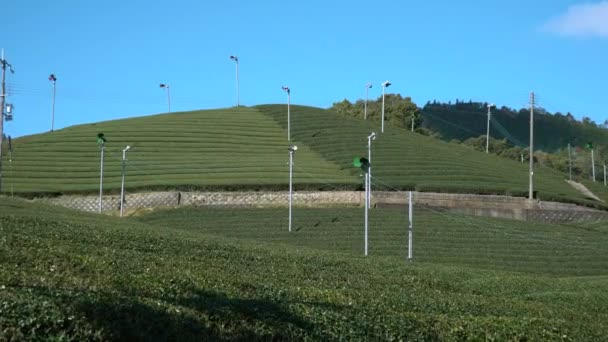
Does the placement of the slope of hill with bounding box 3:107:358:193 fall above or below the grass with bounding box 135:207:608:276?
above

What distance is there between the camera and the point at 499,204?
5506 cm

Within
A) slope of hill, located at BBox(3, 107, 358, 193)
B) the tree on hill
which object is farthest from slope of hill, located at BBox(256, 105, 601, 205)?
the tree on hill

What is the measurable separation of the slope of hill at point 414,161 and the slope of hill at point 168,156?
2409 millimetres

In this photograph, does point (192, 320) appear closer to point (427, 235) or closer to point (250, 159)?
point (427, 235)

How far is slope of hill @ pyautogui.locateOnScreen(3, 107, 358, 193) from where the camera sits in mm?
54094

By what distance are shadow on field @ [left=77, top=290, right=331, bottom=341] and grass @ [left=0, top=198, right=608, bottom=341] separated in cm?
2

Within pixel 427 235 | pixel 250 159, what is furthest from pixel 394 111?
pixel 427 235

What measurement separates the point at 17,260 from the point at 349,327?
5.10 meters

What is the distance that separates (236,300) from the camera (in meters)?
11.0

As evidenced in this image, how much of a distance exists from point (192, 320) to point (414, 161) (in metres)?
56.1

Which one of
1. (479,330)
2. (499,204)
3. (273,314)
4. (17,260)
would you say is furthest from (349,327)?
(499,204)

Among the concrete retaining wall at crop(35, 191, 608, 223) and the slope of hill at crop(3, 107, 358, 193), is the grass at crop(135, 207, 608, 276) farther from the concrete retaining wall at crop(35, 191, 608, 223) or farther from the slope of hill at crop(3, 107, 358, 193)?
the slope of hill at crop(3, 107, 358, 193)

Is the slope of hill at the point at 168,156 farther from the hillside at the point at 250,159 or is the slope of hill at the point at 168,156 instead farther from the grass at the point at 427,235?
the grass at the point at 427,235

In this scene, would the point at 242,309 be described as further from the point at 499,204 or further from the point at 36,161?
the point at 36,161
